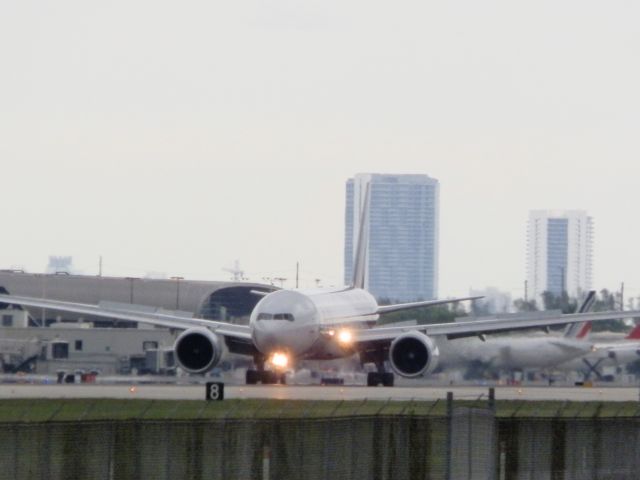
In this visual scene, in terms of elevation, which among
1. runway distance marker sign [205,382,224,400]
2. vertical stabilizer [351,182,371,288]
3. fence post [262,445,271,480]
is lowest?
fence post [262,445,271,480]

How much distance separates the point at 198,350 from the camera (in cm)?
5400

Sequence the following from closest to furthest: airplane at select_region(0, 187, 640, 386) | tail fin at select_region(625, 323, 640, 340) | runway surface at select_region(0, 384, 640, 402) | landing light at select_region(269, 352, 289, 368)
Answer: runway surface at select_region(0, 384, 640, 402) → airplane at select_region(0, 187, 640, 386) → landing light at select_region(269, 352, 289, 368) → tail fin at select_region(625, 323, 640, 340)

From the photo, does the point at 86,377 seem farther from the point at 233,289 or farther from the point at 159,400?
the point at 233,289

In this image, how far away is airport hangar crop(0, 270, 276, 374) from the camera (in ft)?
237

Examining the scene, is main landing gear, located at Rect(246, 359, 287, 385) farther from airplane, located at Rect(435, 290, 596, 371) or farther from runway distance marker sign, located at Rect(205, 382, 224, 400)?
runway distance marker sign, located at Rect(205, 382, 224, 400)

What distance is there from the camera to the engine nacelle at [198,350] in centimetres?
5372

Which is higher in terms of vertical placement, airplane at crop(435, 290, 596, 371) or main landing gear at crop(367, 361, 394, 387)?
airplane at crop(435, 290, 596, 371)

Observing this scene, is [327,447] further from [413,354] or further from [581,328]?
[581,328]

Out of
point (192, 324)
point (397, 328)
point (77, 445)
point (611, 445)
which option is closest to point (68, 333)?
point (192, 324)

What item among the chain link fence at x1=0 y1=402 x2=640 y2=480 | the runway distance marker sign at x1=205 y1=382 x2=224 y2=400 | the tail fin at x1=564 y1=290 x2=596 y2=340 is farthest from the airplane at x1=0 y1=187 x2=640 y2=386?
the chain link fence at x1=0 y1=402 x2=640 y2=480

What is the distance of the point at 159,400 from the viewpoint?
Answer: 121ft

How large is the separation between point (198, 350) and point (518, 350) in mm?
15244

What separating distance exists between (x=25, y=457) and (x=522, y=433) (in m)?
8.02

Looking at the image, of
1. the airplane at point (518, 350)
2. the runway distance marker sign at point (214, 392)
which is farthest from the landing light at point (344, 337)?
the runway distance marker sign at point (214, 392)
